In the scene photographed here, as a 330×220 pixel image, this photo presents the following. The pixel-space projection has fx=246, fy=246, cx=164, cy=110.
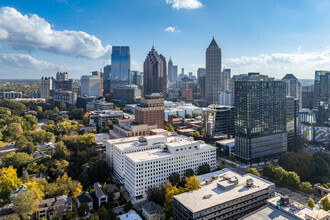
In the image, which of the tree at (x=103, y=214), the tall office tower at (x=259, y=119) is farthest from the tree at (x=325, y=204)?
the tree at (x=103, y=214)

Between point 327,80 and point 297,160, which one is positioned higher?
point 327,80

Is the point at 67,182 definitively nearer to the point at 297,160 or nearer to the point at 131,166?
the point at 131,166

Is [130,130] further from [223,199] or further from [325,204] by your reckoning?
[325,204]

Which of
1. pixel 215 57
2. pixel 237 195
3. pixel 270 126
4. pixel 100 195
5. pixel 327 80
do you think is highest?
pixel 215 57

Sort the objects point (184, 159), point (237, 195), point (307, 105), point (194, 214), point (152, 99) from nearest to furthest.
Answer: point (194, 214) → point (237, 195) → point (184, 159) → point (152, 99) → point (307, 105)

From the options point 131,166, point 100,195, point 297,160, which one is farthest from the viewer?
point 297,160

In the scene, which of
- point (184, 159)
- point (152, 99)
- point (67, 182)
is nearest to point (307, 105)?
point (152, 99)
